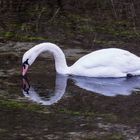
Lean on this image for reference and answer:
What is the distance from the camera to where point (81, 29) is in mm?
17062

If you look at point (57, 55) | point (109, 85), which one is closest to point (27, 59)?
point (57, 55)

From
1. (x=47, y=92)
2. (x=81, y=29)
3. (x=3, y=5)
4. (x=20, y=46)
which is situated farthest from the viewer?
(x=3, y=5)

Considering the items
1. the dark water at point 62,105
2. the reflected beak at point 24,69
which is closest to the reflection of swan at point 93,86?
the dark water at point 62,105

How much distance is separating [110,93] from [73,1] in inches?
282

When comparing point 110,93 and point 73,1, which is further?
point 73,1

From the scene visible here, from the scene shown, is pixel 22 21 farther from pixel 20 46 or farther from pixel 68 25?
pixel 20 46

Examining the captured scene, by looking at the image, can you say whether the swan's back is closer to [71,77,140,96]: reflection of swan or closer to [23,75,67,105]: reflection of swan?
[71,77,140,96]: reflection of swan

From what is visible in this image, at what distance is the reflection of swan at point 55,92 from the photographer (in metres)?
12.5

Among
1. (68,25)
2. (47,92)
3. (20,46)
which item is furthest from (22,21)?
(47,92)

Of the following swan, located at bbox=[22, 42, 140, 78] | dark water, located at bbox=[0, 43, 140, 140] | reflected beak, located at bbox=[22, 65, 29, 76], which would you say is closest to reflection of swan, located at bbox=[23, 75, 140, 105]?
dark water, located at bbox=[0, 43, 140, 140]

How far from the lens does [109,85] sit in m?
13.6

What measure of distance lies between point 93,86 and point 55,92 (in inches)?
29.8

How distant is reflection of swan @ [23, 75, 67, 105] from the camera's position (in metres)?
12.5

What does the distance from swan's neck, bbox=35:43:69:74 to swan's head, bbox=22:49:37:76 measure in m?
0.14
